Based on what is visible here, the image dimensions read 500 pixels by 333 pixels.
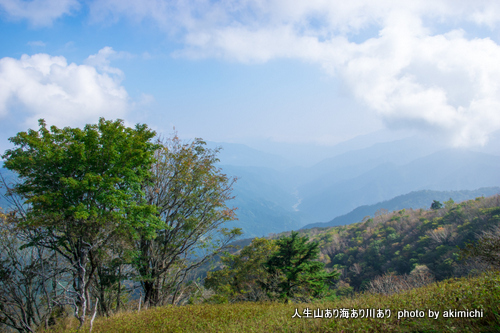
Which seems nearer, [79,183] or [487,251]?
[487,251]

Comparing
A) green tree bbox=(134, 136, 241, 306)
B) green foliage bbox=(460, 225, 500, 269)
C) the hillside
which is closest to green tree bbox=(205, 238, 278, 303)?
green tree bbox=(134, 136, 241, 306)

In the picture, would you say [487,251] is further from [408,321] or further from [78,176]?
[78,176]

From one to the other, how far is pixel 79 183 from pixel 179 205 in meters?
6.30

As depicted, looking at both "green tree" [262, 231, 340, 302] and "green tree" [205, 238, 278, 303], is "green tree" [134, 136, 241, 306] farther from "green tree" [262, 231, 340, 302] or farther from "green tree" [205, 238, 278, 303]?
"green tree" [205, 238, 278, 303]

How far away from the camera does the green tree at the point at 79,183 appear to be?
8062 millimetres

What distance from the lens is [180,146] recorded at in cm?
1462

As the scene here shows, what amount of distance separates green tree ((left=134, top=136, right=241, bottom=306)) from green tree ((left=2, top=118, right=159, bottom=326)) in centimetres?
390

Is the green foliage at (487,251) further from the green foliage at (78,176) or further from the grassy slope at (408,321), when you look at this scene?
the green foliage at (78,176)

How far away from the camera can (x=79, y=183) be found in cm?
796

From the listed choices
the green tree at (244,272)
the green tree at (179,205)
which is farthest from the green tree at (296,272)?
the green tree at (179,205)

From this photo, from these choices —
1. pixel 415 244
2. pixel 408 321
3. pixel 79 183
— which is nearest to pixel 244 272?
pixel 79 183

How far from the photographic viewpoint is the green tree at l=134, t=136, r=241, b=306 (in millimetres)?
13438

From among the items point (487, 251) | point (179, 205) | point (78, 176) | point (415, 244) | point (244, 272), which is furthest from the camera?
point (415, 244)

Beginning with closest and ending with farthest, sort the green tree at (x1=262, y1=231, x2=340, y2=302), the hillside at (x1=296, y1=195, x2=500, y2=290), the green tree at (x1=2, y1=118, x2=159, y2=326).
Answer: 1. the green tree at (x1=2, y1=118, x2=159, y2=326)
2. the green tree at (x1=262, y1=231, x2=340, y2=302)
3. the hillside at (x1=296, y1=195, x2=500, y2=290)
